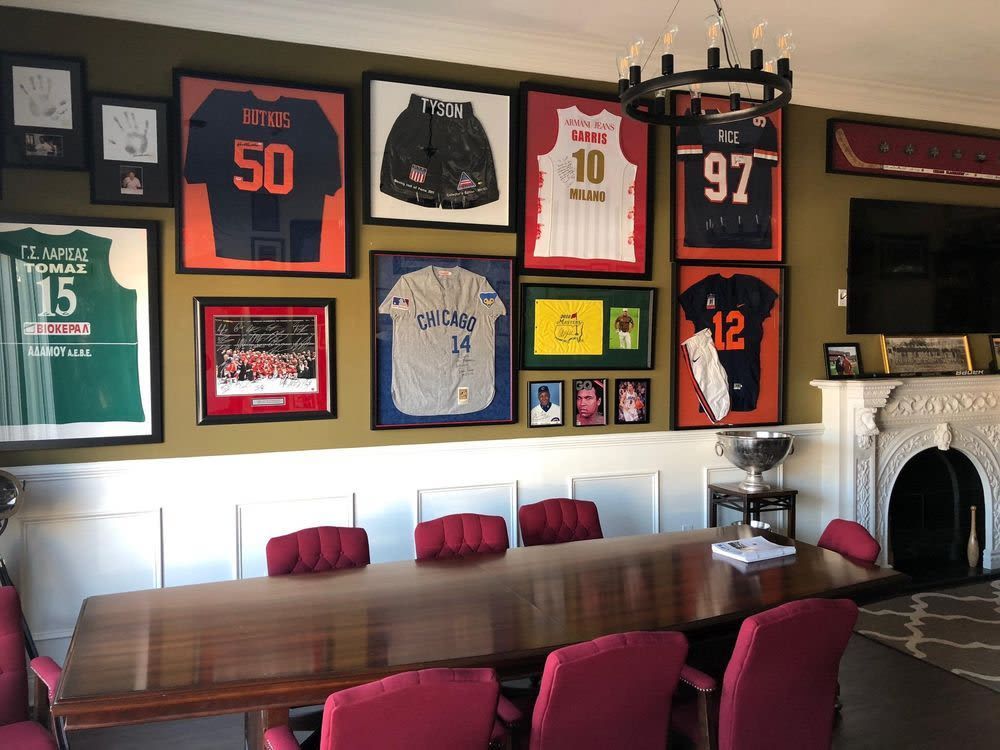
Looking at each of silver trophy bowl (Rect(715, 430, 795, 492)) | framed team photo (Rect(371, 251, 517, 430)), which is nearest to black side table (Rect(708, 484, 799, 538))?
silver trophy bowl (Rect(715, 430, 795, 492))

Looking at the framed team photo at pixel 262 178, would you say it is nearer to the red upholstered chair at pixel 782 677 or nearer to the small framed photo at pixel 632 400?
the small framed photo at pixel 632 400

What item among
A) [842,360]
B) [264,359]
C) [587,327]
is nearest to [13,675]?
[264,359]

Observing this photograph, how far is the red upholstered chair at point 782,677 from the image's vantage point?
85.5 inches

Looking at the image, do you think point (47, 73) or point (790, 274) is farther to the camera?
point (790, 274)

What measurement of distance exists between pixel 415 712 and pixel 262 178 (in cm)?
278

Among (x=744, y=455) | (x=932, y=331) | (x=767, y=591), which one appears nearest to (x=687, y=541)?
(x=767, y=591)

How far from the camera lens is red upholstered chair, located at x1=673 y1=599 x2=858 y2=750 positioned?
7.13 ft

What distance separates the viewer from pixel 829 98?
490 cm

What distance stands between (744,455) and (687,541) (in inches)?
46.0

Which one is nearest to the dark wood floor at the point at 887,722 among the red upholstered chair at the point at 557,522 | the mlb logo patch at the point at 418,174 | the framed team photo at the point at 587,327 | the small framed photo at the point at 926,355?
the red upholstered chair at the point at 557,522

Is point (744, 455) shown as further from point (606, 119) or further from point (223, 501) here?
point (223, 501)

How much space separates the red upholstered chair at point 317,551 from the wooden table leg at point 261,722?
72cm

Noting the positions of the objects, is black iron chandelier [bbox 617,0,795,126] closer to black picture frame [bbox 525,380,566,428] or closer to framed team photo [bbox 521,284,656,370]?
framed team photo [bbox 521,284,656,370]

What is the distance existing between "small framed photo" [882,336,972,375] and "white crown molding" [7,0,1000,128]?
1809 millimetres
